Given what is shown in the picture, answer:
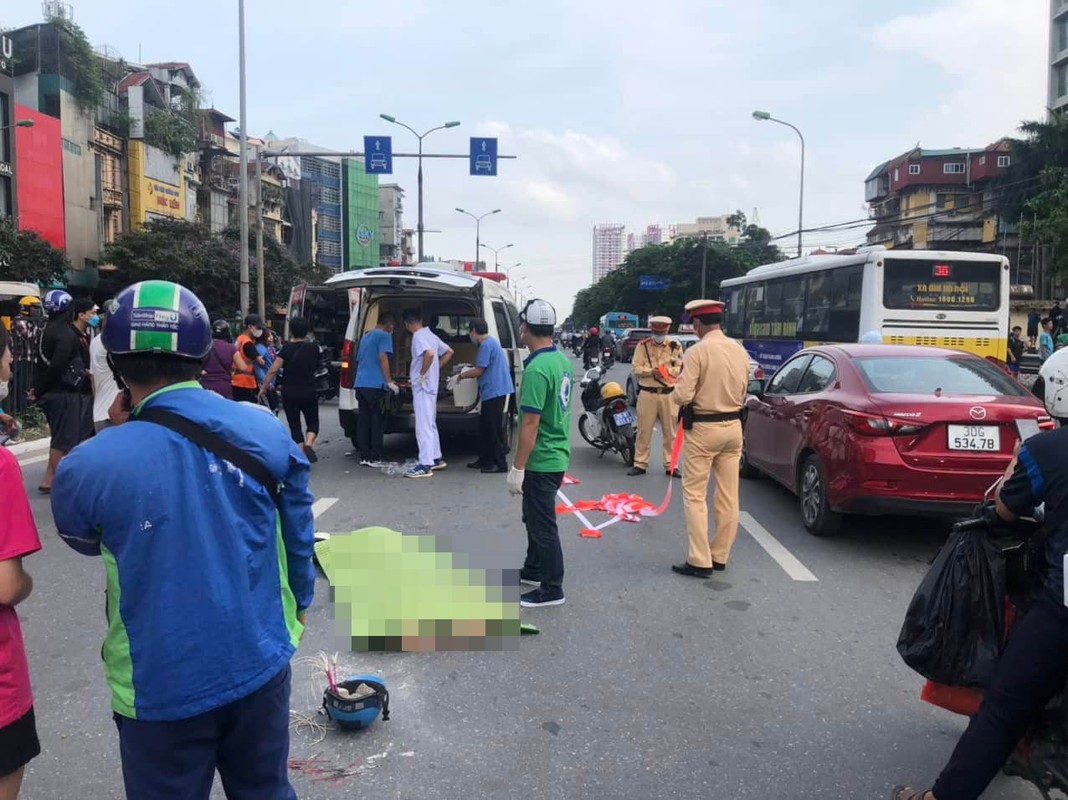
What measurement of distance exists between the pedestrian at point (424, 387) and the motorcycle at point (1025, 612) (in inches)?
273

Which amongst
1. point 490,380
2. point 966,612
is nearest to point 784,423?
point 490,380

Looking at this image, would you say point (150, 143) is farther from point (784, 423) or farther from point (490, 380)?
point (784, 423)

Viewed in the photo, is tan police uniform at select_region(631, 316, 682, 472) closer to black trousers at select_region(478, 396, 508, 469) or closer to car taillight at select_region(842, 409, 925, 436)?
black trousers at select_region(478, 396, 508, 469)

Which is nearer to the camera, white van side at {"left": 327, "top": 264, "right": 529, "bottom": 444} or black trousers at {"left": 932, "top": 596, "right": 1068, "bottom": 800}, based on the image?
black trousers at {"left": 932, "top": 596, "right": 1068, "bottom": 800}

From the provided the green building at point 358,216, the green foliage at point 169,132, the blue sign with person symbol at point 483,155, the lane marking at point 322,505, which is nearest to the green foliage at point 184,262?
the green foliage at point 169,132

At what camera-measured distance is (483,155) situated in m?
25.8

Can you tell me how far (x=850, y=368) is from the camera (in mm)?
6863

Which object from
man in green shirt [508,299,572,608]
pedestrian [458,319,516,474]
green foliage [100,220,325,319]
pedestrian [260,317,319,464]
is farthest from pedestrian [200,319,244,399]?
green foliage [100,220,325,319]

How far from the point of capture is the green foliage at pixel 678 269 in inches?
2574

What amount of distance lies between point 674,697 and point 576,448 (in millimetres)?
8053

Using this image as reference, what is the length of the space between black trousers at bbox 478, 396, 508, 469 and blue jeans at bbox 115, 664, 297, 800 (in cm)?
748

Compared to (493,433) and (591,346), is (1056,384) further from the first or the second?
(591,346)

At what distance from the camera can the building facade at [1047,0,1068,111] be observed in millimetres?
55562

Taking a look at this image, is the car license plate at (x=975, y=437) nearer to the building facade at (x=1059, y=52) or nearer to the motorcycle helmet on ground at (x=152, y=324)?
the motorcycle helmet on ground at (x=152, y=324)
